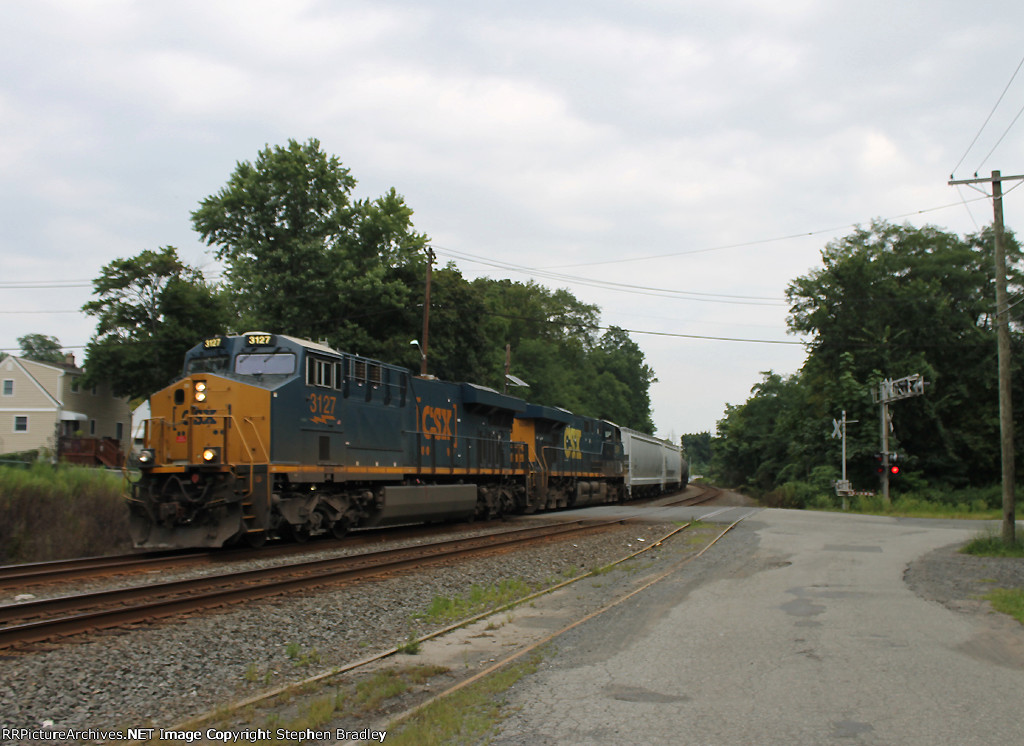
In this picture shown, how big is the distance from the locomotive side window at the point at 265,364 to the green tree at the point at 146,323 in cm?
2934

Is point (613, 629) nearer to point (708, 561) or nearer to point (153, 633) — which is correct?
point (153, 633)

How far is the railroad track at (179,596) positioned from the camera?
7398mm

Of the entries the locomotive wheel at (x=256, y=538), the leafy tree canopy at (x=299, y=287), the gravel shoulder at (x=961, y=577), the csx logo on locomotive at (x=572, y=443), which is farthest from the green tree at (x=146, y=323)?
the gravel shoulder at (x=961, y=577)

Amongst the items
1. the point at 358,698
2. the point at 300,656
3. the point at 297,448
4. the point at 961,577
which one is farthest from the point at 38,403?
the point at 961,577

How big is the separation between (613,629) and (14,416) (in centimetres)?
4907

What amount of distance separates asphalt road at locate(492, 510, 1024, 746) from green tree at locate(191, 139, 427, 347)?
28840 mm

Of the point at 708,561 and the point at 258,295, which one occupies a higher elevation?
the point at 258,295

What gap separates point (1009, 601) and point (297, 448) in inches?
431

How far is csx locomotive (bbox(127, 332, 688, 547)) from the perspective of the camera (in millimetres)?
13078

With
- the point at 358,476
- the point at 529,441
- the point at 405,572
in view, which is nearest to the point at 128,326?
the point at 529,441

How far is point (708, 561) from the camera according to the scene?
13.5 metres

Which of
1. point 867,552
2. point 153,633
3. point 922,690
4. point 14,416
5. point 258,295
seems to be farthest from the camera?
point 14,416

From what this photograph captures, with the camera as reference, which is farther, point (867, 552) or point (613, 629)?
point (867, 552)

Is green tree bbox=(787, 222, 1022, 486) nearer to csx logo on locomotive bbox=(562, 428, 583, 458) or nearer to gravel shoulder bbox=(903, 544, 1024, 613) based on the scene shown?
csx logo on locomotive bbox=(562, 428, 583, 458)
